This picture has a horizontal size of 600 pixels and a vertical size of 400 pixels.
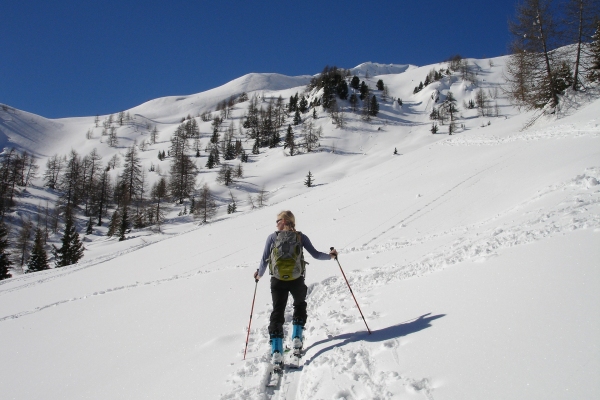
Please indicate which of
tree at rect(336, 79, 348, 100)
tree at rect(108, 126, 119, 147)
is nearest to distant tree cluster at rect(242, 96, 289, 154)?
tree at rect(336, 79, 348, 100)

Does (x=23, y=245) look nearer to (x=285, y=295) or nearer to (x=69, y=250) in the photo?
(x=69, y=250)

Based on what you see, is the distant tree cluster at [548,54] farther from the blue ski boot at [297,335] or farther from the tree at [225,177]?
the tree at [225,177]

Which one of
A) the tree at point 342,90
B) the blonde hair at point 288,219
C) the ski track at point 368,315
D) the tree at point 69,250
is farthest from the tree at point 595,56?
the tree at point 342,90

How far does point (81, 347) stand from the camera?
5980 mm

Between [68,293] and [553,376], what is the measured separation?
15586 millimetres

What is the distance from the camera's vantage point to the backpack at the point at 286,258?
429 cm

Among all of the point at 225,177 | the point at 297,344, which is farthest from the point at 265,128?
the point at 297,344

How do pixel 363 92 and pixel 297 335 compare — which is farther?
pixel 363 92

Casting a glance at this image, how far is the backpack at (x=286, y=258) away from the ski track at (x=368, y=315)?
1119mm

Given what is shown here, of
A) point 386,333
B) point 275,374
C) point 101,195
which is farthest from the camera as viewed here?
point 101,195

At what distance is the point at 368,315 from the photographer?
500 cm

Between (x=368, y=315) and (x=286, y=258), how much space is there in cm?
181

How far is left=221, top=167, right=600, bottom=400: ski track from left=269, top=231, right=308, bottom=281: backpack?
3.67ft

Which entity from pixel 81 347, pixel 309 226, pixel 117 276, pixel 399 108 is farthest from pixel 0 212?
pixel 399 108
